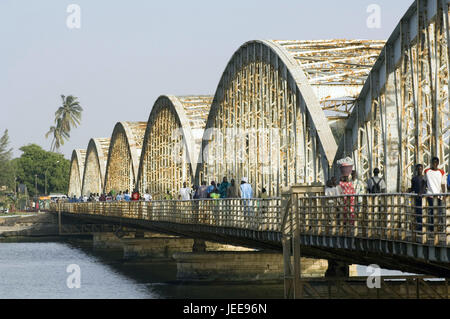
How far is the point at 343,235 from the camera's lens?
96.7ft

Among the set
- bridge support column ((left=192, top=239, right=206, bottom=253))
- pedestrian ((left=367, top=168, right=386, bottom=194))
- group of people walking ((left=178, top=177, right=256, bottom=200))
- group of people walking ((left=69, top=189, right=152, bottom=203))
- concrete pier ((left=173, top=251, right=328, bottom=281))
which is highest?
group of people walking ((left=69, top=189, right=152, bottom=203))

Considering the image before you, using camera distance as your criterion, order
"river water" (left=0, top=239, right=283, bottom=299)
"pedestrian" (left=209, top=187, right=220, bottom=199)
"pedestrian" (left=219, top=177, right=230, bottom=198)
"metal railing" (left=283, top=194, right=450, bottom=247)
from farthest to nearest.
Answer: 1. "river water" (left=0, top=239, right=283, bottom=299)
2. "pedestrian" (left=209, top=187, right=220, bottom=199)
3. "pedestrian" (left=219, top=177, right=230, bottom=198)
4. "metal railing" (left=283, top=194, right=450, bottom=247)

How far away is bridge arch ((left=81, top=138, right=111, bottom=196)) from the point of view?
140 meters

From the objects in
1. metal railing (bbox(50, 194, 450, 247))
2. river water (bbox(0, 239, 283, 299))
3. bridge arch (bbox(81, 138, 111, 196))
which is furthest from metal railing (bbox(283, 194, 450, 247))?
bridge arch (bbox(81, 138, 111, 196))

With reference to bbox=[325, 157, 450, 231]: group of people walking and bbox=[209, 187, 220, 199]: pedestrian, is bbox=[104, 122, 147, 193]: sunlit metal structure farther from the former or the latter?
bbox=[325, 157, 450, 231]: group of people walking

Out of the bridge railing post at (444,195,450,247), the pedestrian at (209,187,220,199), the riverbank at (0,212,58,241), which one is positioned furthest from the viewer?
the riverbank at (0,212,58,241)

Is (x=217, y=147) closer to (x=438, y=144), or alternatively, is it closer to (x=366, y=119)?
(x=366, y=119)

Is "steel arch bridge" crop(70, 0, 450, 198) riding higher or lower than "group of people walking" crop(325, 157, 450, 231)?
higher

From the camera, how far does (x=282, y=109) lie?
5816cm

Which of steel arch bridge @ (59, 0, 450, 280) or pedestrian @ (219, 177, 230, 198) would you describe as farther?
pedestrian @ (219, 177, 230, 198)

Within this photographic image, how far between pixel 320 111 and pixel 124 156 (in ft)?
250

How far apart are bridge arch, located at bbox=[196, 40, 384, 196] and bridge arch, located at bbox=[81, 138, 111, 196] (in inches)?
2575

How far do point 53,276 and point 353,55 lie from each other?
24.6 meters
